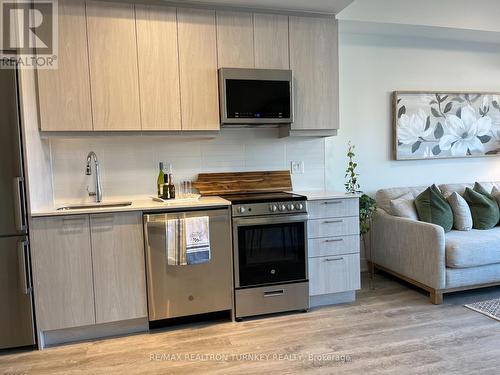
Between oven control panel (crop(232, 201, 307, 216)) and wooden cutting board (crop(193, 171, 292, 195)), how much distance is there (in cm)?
55

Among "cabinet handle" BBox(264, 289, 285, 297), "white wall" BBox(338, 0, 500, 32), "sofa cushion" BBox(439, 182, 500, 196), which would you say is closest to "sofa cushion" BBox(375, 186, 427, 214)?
"sofa cushion" BBox(439, 182, 500, 196)

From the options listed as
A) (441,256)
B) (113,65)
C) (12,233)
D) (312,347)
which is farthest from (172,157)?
(441,256)

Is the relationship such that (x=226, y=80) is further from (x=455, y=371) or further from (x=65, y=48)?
(x=455, y=371)

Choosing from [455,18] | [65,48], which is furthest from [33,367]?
[455,18]

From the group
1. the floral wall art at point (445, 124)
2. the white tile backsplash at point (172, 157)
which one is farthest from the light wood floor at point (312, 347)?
the floral wall art at point (445, 124)

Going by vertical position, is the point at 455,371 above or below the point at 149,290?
below

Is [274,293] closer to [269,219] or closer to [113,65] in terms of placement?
[269,219]

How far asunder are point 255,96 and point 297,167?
0.90m

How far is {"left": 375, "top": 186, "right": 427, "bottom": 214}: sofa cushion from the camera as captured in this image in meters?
3.82

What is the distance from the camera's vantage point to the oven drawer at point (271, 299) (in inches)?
113

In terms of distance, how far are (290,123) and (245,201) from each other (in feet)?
2.78

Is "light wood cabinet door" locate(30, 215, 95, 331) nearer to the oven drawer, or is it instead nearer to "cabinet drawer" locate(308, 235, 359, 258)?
the oven drawer

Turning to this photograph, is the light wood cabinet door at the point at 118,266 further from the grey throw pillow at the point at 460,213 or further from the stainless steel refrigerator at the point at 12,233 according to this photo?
the grey throw pillow at the point at 460,213

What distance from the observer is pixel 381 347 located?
242 centimetres
